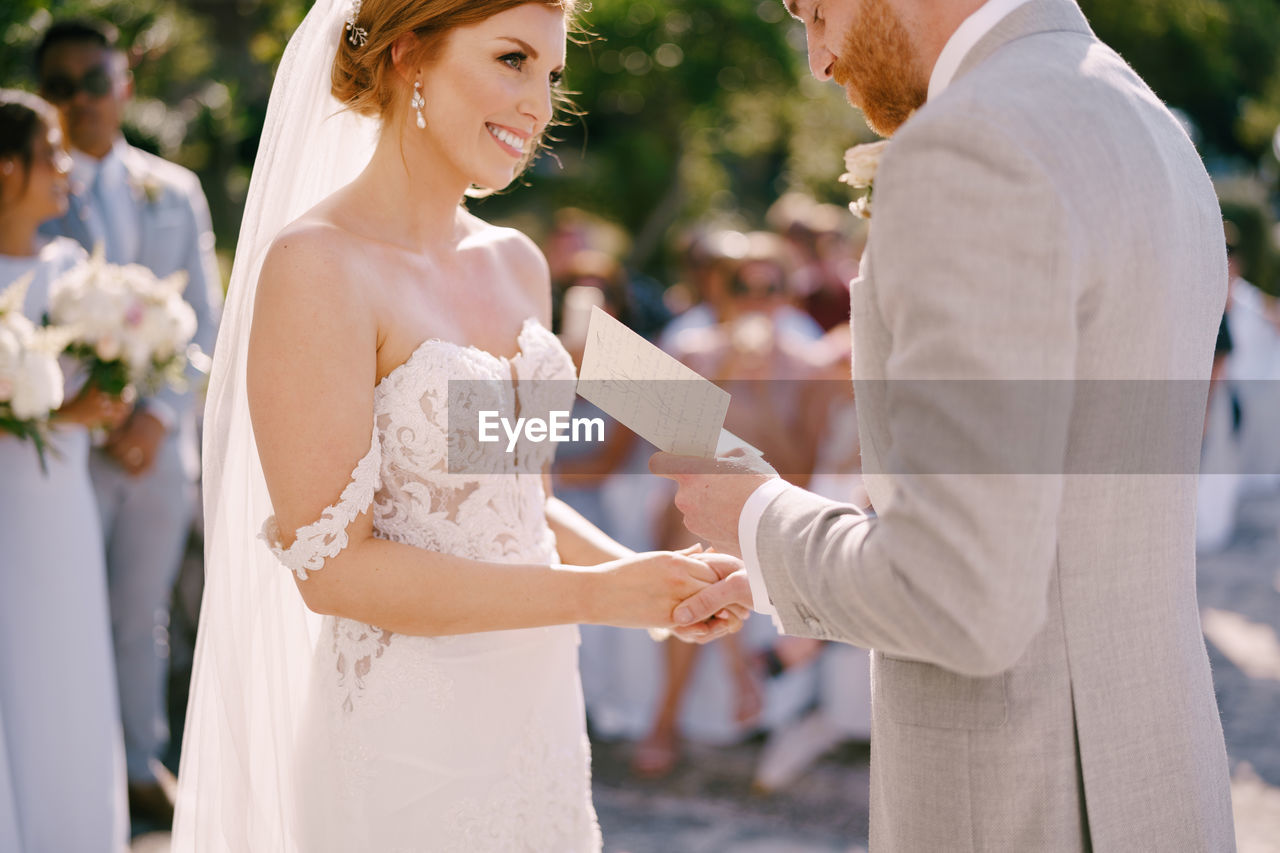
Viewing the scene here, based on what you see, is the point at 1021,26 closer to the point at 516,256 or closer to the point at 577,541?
the point at 516,256

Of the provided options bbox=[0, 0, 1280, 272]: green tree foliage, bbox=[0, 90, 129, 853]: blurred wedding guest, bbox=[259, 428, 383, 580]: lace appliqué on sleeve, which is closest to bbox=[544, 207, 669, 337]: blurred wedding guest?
bbox=[0, 90, 129, 853]: blurred wedding guest

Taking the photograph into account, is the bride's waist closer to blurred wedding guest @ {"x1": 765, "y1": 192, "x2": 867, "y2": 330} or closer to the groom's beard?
the groom's beard

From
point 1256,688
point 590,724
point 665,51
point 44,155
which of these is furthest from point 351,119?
point 665,51

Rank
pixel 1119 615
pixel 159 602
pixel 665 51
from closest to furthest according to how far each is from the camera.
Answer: pixel 1119 615
pixel 159 602
pixel 665 51

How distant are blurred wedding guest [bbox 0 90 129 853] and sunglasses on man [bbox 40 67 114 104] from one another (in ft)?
5.38

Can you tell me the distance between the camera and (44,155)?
12.9 ft

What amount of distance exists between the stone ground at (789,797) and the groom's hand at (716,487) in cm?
289

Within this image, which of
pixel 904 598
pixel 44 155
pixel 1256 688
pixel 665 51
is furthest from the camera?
pixel 665 51

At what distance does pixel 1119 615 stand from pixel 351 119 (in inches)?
72.7

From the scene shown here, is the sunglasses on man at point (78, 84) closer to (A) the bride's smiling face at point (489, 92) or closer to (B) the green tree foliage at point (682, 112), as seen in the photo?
(A) the bride's smiling face at point (489, 92)

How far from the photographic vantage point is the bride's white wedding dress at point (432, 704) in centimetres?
211

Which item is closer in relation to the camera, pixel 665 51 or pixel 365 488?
pixel 365 488

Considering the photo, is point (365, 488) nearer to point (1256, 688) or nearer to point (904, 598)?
point (904, 598)

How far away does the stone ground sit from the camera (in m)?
4.36
